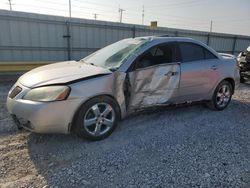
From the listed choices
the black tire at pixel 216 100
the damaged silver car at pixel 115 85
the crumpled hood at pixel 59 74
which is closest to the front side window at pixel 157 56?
the damaged silver car at pixel 115 85

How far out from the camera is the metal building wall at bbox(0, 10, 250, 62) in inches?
332

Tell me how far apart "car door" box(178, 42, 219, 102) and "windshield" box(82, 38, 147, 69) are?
3.05 ft

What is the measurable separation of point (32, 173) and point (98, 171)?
A: 77 cm

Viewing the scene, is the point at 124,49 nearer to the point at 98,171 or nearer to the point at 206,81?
the point at 206,81

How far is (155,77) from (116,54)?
2.61 feet

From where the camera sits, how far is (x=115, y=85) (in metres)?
3.57

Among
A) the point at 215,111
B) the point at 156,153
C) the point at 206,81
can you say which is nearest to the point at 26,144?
the point at 156,153

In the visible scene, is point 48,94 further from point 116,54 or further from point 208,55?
point 208,55

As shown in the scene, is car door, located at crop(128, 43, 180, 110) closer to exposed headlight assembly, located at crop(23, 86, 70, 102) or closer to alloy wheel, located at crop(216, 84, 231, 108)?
exposed headlight assembly, located at crop(23, 86, 70, 102)

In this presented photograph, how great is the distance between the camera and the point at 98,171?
2.82 metres

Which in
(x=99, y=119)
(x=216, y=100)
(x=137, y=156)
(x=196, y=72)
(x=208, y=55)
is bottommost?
(x=137, y=156)

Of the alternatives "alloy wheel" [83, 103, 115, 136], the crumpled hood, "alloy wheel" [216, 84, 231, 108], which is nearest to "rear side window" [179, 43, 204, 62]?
"alloy wheel" [216, 84, 231, 108]

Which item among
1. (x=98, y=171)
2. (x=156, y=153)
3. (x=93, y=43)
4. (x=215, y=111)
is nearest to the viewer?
(x=98, y=171)

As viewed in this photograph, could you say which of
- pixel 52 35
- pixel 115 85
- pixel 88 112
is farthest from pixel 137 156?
pixel 52 35
